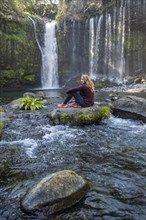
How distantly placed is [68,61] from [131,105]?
91.5 feet

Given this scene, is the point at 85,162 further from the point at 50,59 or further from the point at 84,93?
the point at 50,59

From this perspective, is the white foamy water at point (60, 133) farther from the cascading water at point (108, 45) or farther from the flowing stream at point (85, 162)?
the cascading water at point (108, 45)

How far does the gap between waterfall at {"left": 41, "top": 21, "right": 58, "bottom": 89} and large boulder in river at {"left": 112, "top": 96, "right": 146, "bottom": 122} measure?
2430 cm

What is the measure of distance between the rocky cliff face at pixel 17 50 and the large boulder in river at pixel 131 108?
23.7 metres

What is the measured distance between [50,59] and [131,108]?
26821 mm

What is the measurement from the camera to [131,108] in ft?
41.8

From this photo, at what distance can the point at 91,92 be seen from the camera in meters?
12.4

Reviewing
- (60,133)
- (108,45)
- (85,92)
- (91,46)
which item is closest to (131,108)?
(85,92)

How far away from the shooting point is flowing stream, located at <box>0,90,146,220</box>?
500 cm

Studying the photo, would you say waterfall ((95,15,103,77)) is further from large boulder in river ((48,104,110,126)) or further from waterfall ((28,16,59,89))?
large boulder in river ((48,104,110,126))

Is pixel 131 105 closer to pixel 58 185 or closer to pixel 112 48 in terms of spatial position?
pixel 58 185

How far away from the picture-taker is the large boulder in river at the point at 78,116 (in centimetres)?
1112

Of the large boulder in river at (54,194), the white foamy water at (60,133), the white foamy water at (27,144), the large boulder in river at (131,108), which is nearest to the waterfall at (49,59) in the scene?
the large boulder in river at (131,108)

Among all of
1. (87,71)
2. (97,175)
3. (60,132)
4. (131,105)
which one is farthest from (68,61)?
(97,175)
